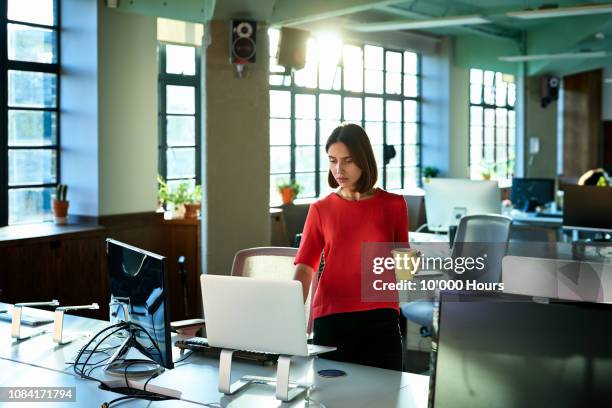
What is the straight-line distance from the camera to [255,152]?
7.02m

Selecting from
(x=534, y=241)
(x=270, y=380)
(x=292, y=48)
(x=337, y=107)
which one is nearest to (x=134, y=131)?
(x=292, y=48)

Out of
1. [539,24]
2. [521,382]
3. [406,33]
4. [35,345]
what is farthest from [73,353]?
[539,24]

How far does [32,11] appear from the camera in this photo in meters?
6.88

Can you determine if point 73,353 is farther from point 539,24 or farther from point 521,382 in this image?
point 539,24

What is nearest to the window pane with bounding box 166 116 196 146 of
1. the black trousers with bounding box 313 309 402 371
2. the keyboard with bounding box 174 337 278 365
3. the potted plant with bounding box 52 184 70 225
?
the potted plant with bounding box 52 184 70 225

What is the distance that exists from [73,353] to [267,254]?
114 cm

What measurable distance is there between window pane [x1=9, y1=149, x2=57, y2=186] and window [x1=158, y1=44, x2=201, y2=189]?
1251mm

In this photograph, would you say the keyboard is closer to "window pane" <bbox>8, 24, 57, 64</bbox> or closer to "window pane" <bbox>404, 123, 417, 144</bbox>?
"window pane" <bbox>8, 24, 57, 64</bbox>

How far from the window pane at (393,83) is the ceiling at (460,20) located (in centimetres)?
Answer: 69

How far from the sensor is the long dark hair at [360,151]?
134 inches

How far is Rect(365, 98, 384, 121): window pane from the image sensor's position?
1130cm

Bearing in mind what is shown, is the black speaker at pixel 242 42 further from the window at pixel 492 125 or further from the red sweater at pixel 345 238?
the window at pixel 492 125

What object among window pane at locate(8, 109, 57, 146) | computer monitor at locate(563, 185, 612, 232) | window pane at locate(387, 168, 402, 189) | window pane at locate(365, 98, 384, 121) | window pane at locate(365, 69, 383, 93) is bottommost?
computer monitor at locate(563, 185, 612, 232)

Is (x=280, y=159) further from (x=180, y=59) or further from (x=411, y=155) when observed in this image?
(x=411, y=155)
